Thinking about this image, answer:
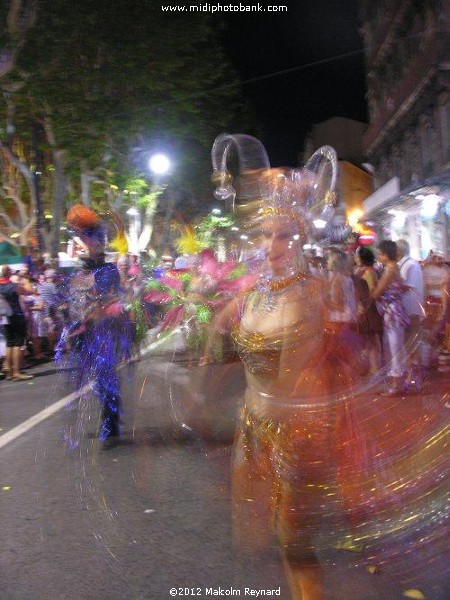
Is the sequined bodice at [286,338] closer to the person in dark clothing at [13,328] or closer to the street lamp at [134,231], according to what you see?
the person in dark clothing at [13,328]

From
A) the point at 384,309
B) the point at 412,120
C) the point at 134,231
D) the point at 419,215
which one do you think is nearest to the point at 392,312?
the point at 384,309

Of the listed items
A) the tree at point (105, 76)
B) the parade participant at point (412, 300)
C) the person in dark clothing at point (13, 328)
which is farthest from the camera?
the tree at point (105, 76)

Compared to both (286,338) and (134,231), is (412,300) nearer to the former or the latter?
(286,338)

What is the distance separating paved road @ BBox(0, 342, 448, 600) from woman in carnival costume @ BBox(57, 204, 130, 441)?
45 centimetres

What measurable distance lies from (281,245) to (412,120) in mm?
25771

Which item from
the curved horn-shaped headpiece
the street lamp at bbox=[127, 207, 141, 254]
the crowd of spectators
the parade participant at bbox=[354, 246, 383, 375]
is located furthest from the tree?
the curved horn-shaped headpiece

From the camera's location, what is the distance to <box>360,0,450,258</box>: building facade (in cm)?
2023

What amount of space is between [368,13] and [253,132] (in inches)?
361

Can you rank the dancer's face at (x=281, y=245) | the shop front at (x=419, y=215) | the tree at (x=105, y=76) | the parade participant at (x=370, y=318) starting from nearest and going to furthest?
the dancer's face at (x=281, y=245) < the parade participant at (x=370, y=318) < the tree at (x=105, y=76) < the shop front at (x=419, y=215)

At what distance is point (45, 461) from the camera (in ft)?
17.9

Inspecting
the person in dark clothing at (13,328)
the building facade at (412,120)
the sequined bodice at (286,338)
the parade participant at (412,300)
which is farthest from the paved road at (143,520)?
the building facade at (412,120)

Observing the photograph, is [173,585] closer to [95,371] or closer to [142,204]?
[95,371]

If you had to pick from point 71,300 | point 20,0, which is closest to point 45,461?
point 71,300

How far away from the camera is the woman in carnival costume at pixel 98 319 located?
19.6ft
